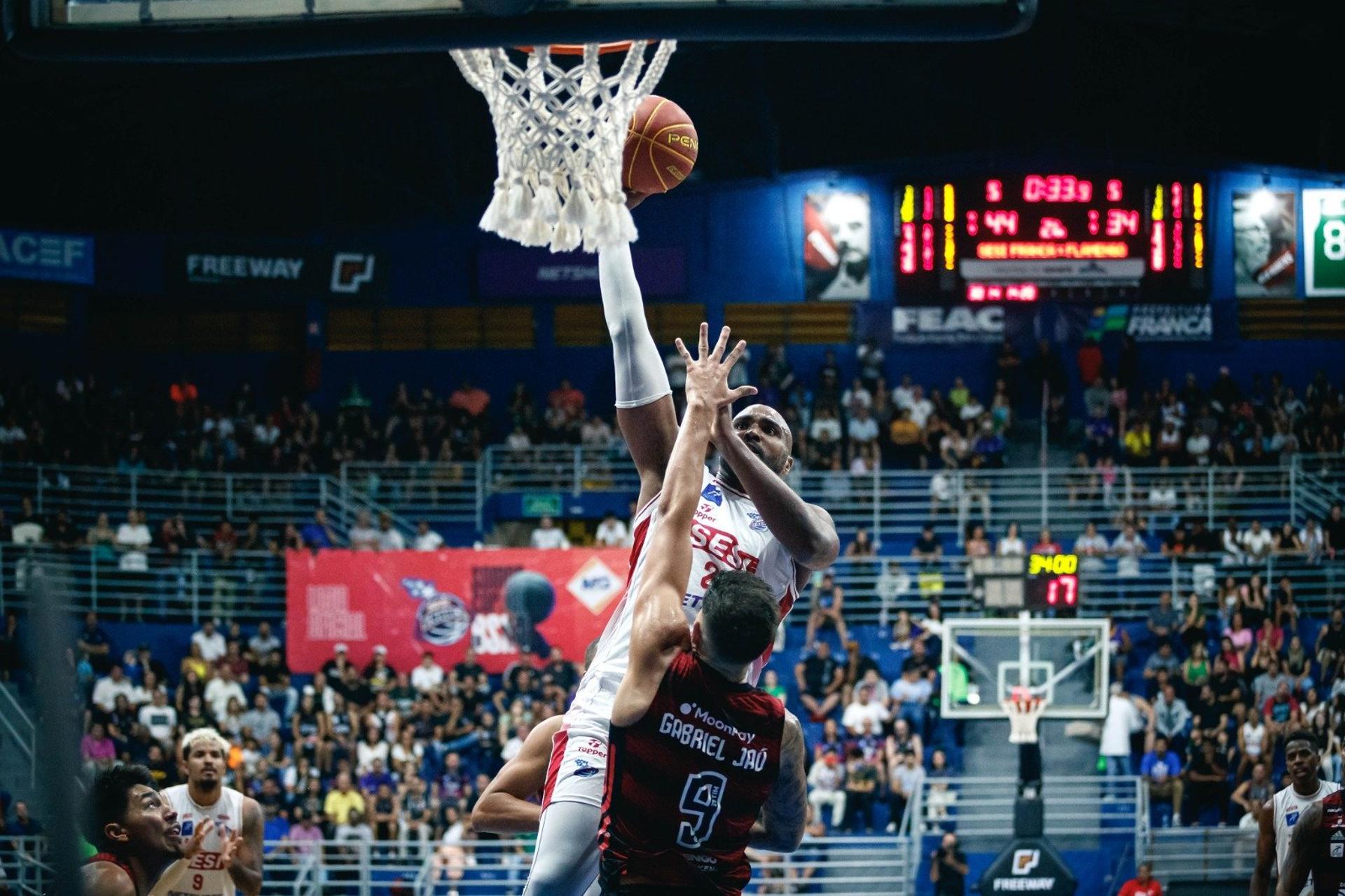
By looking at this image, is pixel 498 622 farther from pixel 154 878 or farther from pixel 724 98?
pixel 154 878

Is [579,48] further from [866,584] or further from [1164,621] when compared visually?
[866,584]

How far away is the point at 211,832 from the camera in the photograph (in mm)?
7504

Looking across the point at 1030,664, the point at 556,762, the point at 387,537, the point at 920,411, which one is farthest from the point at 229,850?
the point at 920,411

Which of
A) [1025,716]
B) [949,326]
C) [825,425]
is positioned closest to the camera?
[1025,716]

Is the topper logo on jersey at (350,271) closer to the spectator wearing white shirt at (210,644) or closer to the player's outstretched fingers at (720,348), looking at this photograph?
the spectator wearing white shirt at (210,644)

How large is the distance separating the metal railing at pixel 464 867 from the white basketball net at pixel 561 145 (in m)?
9.80

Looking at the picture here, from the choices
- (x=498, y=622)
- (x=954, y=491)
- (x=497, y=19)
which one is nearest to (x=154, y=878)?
(x=497, y=19)

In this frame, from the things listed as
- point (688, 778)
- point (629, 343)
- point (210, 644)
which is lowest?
point (210, 644)

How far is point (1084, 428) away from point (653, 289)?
7332 mm

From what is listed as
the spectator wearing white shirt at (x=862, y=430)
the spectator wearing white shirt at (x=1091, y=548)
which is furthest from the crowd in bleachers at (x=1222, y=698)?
the spectator wearing white shirt at (x=862, y=430)

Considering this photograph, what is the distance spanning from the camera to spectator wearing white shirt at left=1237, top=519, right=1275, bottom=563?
20.8 m

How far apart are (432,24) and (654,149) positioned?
47.4 inches

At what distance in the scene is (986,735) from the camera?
1927cm

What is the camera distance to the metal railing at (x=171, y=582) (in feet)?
65.3
